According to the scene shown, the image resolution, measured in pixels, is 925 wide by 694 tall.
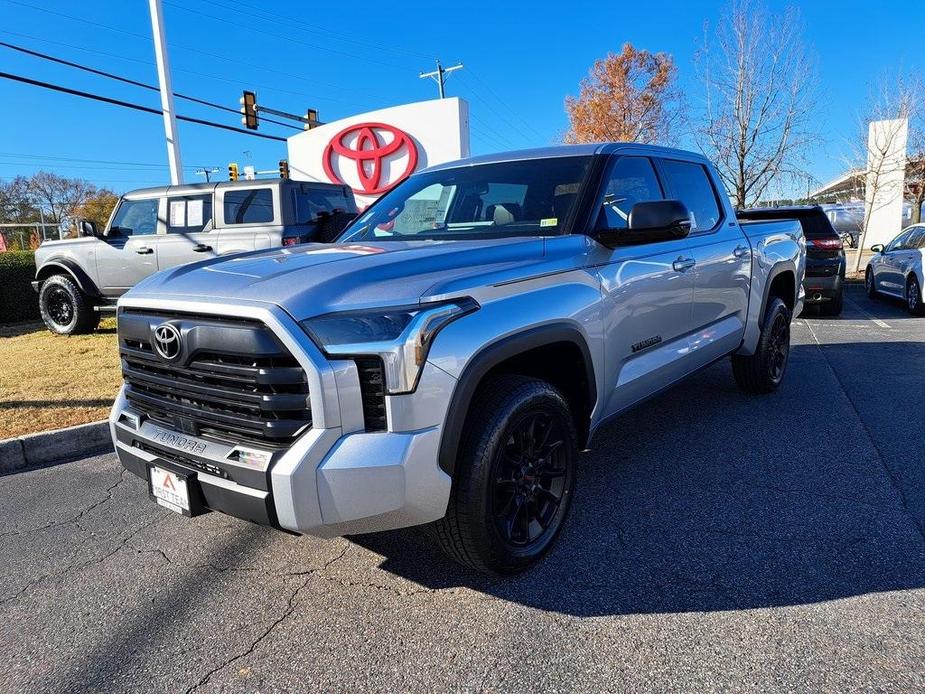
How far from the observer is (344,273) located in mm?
2324

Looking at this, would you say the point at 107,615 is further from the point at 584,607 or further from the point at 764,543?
the point at 764,543

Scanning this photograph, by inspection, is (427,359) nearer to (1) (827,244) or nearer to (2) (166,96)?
(1) (827,244)

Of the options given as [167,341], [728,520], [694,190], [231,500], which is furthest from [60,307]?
[728,520]

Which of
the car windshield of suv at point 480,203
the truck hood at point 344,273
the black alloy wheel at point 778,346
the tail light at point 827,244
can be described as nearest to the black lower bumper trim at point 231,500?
the truck hood at point 344,273

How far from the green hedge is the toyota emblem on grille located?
10.9m

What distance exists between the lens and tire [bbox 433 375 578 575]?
240cm

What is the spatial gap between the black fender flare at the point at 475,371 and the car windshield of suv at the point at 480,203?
683 millimetres

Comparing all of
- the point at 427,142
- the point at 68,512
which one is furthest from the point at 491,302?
the point at 427,142

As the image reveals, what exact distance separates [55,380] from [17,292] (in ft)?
20.7

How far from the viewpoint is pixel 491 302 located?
2.47 metres

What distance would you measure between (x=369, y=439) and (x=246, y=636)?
96 centimetres

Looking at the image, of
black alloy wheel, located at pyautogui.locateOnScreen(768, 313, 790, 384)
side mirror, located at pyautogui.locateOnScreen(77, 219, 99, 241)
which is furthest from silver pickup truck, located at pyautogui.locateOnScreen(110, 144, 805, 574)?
side mirror, located at pyautogui.locateOnScreen(77, 219, 99, 241)

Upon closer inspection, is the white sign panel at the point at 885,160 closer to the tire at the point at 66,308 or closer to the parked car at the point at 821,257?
the parked car at the point at 821,257

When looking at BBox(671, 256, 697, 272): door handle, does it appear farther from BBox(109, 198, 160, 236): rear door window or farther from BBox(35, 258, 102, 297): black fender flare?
BBox(35, 258, 102, 297): black fender flare
